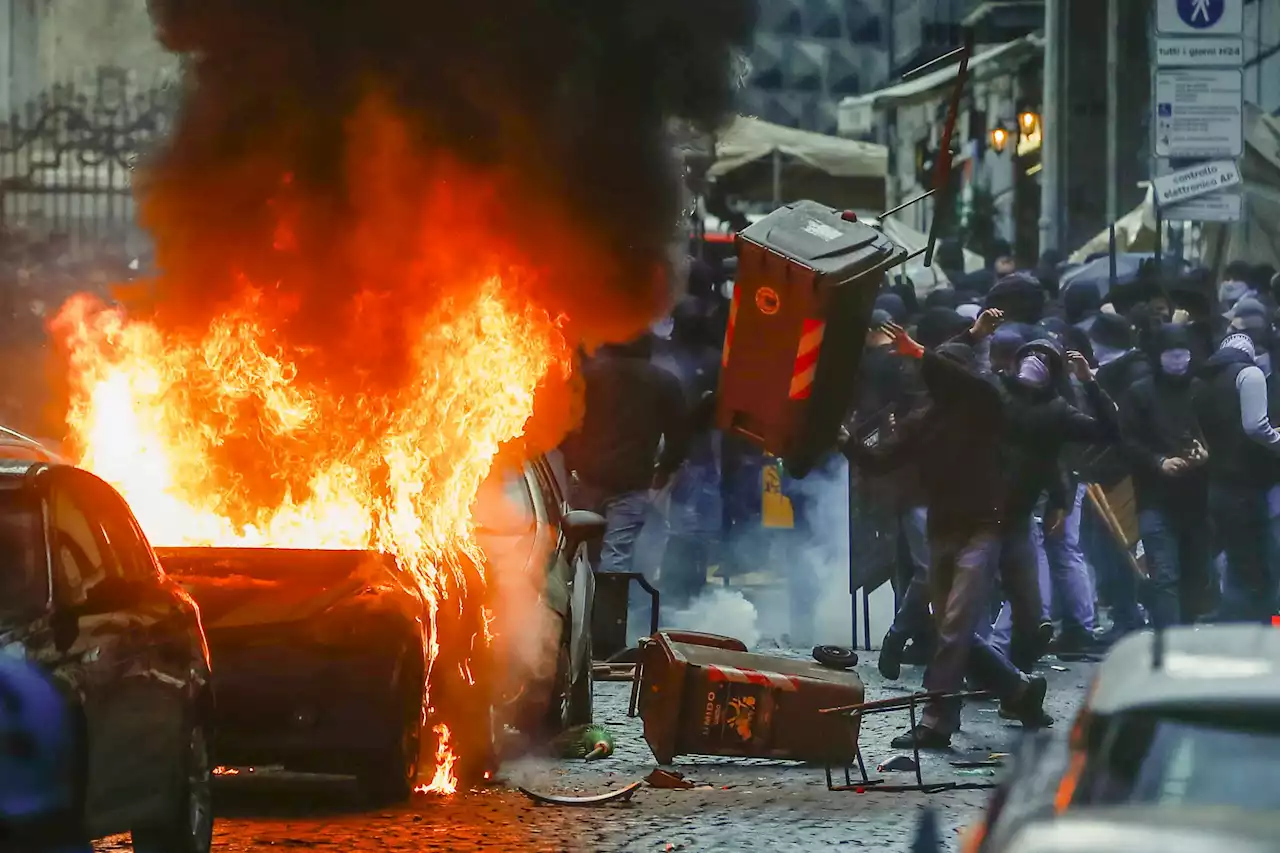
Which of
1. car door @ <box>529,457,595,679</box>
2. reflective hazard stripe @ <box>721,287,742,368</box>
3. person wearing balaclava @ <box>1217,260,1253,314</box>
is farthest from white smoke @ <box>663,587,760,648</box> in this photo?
person wearing balaclava @ <box>1217,260,1253,314</box>

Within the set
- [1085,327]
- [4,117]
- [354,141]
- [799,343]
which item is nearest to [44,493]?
[354,141]

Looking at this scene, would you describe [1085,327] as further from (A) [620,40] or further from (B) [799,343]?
(A) [620,40]

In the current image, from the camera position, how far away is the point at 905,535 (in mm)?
13953

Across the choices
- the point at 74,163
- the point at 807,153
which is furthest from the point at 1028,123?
the point at 74,163

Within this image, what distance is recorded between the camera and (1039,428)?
41.6ft

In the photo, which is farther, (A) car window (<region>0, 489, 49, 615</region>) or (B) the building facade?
(B) the building facade

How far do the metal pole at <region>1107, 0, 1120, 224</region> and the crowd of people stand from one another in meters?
15.7

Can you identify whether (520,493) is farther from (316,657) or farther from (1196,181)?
(1196,181)

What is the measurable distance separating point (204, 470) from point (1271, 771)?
693 centimetres

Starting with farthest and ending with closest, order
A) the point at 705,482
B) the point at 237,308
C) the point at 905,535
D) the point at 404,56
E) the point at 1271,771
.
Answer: the point at 705,482 < the point at 905,535 < the point at 404,56 < the point at 237,308 < the point at 1271,771

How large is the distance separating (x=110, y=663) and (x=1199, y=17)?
11.9m

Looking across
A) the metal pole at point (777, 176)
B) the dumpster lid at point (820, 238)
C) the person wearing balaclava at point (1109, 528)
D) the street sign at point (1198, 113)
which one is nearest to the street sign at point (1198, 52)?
the street sign at point (1198, 113)

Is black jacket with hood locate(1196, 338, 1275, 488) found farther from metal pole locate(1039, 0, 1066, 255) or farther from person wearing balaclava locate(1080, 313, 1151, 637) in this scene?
metal pole locate(1039, 0, 1066, 255)

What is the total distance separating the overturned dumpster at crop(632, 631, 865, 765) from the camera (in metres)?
9.68
